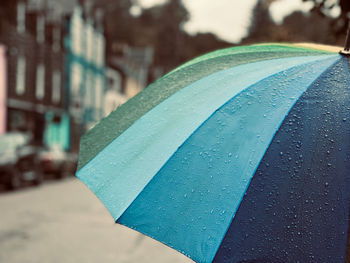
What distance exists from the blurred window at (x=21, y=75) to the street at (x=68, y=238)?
16145mm

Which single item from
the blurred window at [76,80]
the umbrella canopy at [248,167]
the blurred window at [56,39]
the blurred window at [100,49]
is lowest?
the blurred window at [76,80]

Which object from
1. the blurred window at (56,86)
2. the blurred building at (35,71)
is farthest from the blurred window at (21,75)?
the blurred window at (56,86)

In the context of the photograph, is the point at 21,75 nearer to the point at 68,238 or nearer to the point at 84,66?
the point at 84,66

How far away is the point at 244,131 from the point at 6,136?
14433 mm

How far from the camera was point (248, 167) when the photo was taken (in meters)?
1.90

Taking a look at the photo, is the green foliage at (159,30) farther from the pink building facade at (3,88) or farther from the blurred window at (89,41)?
the pink building facade at (3,88)

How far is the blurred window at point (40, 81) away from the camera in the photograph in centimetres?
2936

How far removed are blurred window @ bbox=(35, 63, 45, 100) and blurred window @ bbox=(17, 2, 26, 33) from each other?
3044 millimetres

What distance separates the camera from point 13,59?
25.9 meters

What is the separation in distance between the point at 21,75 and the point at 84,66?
10.3m

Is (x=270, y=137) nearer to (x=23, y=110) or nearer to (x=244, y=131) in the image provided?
(x=244, y=131)

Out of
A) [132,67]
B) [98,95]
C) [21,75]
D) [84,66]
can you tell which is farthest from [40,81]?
[132,67]

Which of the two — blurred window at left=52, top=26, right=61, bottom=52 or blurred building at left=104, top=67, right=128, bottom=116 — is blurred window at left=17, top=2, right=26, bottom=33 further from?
blurred building at left=104, top=67, right=128, bottom=116

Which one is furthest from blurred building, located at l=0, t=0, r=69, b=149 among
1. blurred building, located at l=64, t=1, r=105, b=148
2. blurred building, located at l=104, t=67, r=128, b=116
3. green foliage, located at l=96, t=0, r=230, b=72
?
green foliage, located at l=96, t=0, r=230, b=72
